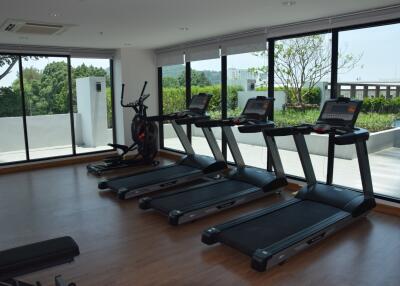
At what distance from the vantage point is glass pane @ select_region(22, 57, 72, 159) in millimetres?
6996

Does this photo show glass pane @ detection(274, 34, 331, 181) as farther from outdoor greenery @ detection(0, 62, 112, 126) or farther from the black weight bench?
outdoor greenery @ detection(0, 62, 112, 126)

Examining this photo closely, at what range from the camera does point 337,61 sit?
15.6 feet

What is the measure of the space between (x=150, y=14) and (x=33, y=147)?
4.35m

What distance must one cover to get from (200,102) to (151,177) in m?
1.49

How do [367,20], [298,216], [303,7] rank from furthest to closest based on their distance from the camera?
[367,20]
[303,7]
[298,216]

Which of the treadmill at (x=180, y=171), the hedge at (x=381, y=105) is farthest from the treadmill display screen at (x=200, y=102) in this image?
the hedge at (x=381, y=105)

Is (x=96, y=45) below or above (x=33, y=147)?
above

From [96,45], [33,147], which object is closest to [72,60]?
[96,45]

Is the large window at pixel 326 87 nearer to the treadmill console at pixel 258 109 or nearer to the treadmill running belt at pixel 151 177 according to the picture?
the treadmill console at pixel 258 109

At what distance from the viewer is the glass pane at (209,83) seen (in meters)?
6.58

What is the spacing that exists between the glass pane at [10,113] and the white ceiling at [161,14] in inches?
40.0

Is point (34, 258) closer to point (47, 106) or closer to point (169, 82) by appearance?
point (47, 106)

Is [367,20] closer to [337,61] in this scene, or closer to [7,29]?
[337,61]

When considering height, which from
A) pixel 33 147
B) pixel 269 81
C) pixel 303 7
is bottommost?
pixel 33 147
